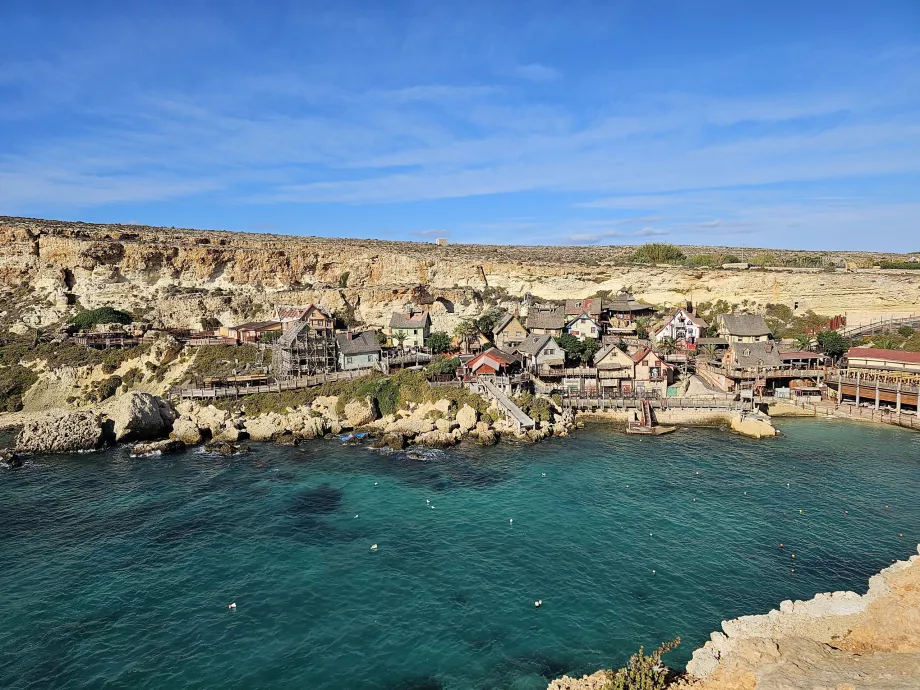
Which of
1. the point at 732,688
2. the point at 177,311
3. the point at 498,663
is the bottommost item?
the point at 498,663

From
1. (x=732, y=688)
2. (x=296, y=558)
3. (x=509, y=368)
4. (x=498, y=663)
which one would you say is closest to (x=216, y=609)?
(x=296, y=558)

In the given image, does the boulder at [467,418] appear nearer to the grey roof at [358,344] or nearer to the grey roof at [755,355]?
the grey roof at [358,344]

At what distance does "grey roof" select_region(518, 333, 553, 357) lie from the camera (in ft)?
200

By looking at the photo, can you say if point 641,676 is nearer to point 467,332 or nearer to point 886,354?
point 886,354

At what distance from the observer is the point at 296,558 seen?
27.5m

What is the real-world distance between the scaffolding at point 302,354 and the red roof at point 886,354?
5864cm

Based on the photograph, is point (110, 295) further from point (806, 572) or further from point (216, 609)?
point (806, 572)

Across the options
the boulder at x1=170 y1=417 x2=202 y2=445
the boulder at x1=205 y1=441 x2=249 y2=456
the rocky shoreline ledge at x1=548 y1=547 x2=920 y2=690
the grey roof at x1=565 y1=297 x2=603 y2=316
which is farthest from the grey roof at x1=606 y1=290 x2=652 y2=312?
the rocky shoreline ledge at x1=548 y1=547 x2=920 y2=690

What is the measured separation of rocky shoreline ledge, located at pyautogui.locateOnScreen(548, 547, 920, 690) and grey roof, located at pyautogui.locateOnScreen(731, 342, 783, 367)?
39.4 m

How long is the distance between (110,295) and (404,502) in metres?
67.7

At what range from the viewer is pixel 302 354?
6266 centimetres

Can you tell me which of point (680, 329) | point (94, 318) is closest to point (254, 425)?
point (94, 318)

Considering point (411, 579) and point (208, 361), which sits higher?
point (208, 361)

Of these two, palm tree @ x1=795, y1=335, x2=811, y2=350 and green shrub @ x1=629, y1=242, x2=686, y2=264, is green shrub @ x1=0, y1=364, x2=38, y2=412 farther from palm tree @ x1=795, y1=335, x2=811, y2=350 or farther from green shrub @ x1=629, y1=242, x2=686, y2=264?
green shrub @ x1=629, y1=242, x2=686, y2=264
